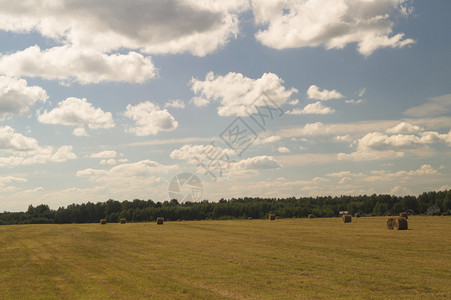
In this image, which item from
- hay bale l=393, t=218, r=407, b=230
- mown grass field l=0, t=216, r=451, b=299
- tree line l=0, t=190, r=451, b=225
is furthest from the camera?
tree line l=0, t=190, r=451, b=225

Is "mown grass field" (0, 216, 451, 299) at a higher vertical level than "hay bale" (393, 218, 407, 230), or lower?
lower

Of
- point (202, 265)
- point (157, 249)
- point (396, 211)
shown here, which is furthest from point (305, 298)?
point (396, 211)

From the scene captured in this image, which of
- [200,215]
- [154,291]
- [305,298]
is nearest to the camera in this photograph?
[305,298]

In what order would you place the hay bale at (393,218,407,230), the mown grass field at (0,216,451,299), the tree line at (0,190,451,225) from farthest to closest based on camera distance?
the tree line at (0,190,451,225) → the hay bale at (393,218,407,230) → the mown grass field at (0,216,451,299)

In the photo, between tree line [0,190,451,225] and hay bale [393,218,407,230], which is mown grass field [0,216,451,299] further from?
tree line [0,190,451,225]

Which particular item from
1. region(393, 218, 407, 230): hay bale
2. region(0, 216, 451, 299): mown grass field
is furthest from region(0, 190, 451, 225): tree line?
region(0, 216, 451, 299): mown grass field

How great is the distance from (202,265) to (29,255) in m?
15.3

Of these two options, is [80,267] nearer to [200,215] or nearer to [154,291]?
[154,291]

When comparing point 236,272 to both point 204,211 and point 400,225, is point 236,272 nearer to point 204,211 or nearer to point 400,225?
point 400,225

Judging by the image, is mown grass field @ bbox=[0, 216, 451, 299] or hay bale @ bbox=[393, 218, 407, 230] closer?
mown grass field @ bbox=[0, 216, 451, 299]

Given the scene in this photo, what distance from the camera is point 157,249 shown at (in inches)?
1250

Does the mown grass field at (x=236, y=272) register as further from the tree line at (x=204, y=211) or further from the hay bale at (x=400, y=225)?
the tree line at (x=204, y=211)

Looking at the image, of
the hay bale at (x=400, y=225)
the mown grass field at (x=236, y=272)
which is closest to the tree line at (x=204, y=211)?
the hay bale at (x=400, y=225)

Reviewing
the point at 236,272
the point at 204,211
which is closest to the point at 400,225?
the point at 236,272
